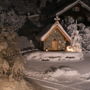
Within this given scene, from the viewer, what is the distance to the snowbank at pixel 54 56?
28.6 metres

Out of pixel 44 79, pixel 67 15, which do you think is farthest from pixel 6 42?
pixel 67 15


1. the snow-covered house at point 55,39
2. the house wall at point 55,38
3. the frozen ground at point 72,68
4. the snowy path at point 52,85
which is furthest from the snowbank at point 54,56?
the snowy path at point 52,85

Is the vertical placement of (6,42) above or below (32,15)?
below

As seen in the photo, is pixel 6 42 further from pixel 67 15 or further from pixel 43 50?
pixel 67 15

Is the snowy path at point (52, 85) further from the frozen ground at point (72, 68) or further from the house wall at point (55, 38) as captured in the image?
the house wall at point (55, 38)

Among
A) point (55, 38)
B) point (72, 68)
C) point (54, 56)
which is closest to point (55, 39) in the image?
point (55, 38)

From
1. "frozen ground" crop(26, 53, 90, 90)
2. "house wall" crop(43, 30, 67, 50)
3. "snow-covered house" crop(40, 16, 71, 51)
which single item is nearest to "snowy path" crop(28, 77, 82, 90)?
"frozen ground" crop(26, 53, 90, 90)

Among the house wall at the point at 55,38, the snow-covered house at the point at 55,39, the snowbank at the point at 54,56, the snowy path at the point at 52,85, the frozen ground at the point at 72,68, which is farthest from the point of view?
the house wall at the point at 55,38

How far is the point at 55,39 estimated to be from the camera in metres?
31.8

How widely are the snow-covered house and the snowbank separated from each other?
2.36 metres

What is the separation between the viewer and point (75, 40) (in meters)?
32.5

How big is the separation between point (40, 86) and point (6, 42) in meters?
3.71

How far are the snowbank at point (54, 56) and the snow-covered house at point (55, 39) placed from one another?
2358 mm

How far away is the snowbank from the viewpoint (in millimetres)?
28609
